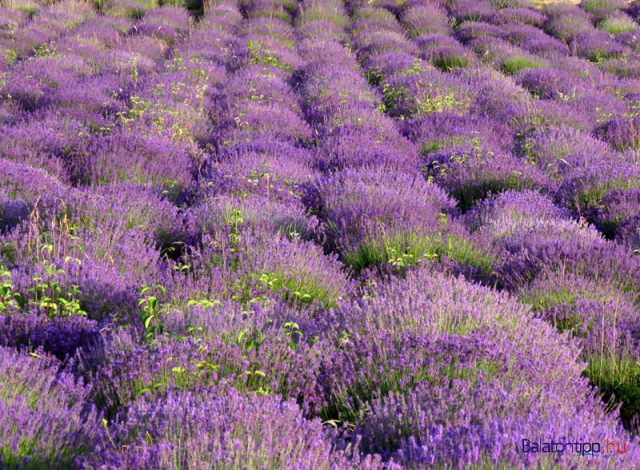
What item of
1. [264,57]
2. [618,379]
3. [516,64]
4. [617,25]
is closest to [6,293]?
[618,379]

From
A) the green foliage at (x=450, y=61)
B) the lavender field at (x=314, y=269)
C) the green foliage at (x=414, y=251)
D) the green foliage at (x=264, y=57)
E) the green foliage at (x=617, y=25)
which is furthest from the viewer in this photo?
the green foliage at (x=617, y=25)

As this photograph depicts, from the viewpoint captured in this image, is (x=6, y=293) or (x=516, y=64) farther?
(x=516, y=64)

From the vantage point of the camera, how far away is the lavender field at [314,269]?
2.30m

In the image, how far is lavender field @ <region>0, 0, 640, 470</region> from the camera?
7.55 feet

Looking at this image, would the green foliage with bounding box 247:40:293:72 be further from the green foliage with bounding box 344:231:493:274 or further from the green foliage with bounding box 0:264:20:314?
the green foliage with bounding box 0:264:20:314

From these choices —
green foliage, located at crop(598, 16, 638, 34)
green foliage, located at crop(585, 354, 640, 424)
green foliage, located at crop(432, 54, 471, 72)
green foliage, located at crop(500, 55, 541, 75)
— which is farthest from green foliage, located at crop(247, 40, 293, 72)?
green foliage, located at crop(585, 354, 640, 424)

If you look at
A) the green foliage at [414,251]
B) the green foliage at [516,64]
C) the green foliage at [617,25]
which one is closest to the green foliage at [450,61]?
the green foliage at [516,64]

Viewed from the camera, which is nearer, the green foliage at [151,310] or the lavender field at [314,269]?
the lavender field at [314,269]

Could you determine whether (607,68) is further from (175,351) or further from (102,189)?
(175,351)

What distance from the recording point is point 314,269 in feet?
12.5

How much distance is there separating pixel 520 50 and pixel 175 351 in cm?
960

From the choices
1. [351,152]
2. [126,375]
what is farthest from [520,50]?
[126,375]

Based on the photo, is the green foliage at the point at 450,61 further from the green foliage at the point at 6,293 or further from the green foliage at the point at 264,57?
the green foliage at the point at 6,293

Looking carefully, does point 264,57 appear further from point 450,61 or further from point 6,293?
point 6,293
